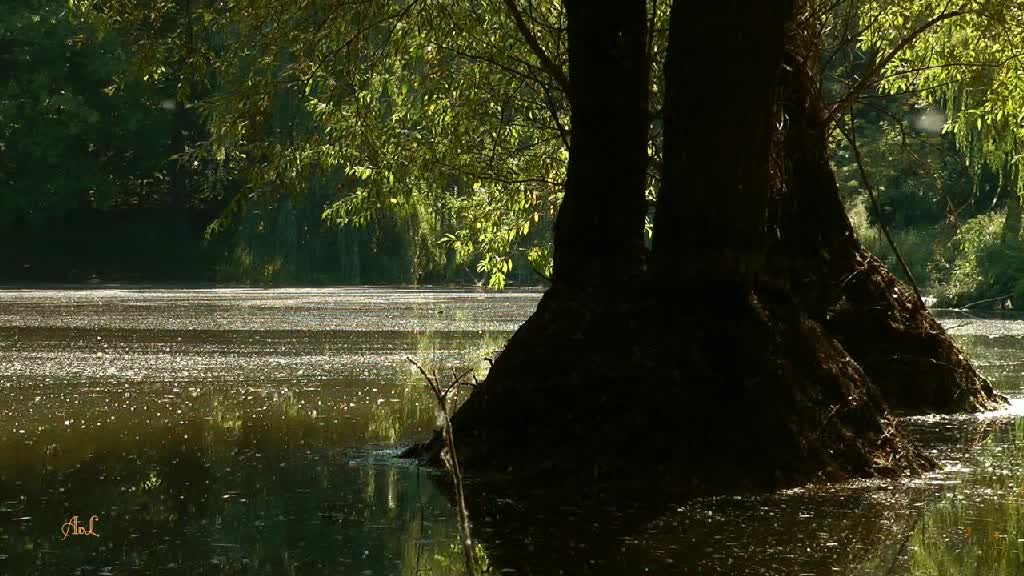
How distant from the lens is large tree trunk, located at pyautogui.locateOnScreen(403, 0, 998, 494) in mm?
7676

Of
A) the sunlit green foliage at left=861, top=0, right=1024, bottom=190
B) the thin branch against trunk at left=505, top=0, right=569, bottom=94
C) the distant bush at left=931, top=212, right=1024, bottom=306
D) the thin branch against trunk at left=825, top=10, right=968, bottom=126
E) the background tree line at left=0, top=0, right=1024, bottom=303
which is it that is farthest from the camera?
the distant bush at left=931, top=212, right=1024, bottom=306

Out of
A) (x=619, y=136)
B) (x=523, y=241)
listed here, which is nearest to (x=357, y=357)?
(x=619, y=136)

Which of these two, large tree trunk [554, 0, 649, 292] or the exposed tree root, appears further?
large tree trunk [554, 0, 649, 292]

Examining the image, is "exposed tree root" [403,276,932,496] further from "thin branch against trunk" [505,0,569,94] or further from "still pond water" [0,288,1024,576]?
"thin branch against trunk" [505,0,569,94]

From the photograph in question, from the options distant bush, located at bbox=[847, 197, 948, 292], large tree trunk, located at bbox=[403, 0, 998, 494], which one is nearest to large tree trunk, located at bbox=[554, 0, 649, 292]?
large tree trunk, located at bbox=[403, 0, 998, 494]

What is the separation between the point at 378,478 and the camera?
783cm

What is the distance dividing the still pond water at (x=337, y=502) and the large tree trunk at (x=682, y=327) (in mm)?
374

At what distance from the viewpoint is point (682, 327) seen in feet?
26.3

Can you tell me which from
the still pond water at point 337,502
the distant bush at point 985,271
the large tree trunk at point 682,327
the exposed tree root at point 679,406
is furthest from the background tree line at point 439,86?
the distant bush at point 985,271

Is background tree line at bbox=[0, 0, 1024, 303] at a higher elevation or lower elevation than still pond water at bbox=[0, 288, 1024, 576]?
higher

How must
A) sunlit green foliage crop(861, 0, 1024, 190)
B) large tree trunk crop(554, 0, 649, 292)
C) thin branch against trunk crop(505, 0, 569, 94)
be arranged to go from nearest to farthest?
large tree trunk crop(554, 0, 649, 292)
thin branch against trunk crop(505, 0, 569, 94)
sunlit green foliage crop(861, 0, 1024, 190)

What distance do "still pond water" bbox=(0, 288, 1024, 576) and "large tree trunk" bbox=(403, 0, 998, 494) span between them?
374 mm

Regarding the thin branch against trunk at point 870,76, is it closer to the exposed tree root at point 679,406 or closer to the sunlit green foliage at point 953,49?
the sunlit green foliage at point 953,49

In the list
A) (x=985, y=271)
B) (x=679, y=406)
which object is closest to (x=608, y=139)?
(x=679, y=406)
